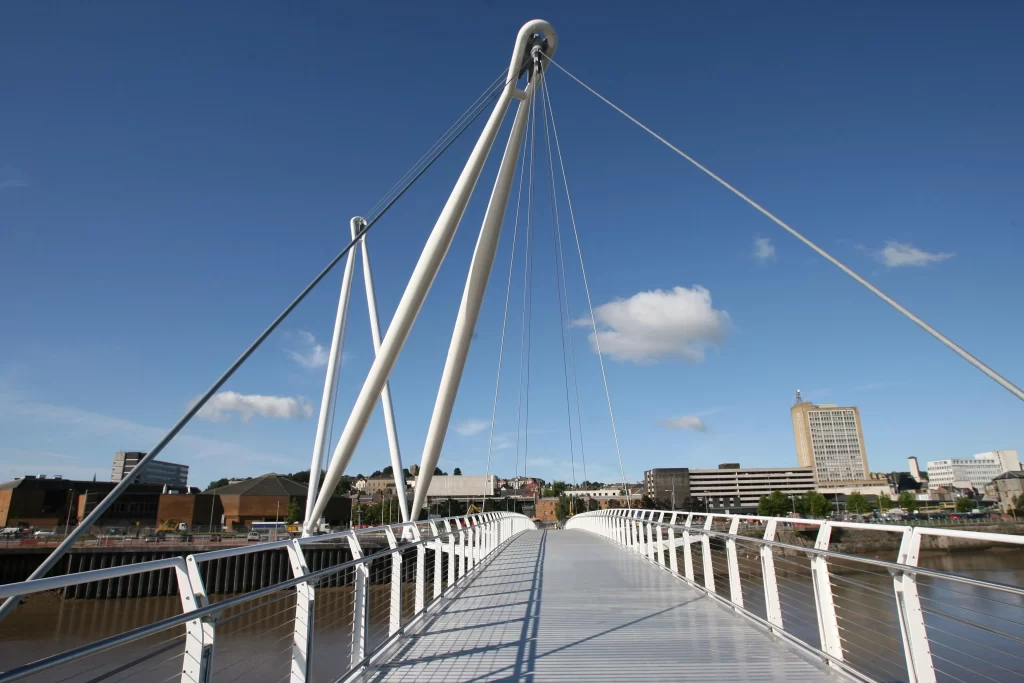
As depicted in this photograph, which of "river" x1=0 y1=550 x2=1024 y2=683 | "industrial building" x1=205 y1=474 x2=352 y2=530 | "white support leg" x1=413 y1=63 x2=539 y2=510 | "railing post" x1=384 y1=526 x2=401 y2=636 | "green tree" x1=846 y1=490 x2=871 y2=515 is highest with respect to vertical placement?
"white support leg" x1=413 y1=63 x2=539 y2=510

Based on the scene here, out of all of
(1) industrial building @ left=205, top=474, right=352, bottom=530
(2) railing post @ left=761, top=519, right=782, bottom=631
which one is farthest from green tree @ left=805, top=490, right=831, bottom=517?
(2) railing post @ left=761, top=519, right=782, bottom=631

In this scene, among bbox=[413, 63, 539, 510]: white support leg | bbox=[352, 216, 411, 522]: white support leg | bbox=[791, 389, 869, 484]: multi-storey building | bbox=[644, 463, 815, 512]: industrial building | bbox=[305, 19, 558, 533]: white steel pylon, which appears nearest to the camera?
bbox=[305, 19, 558, 533]: white steel pylon

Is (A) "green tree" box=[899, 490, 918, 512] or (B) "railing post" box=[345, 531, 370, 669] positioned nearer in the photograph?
(B) "railing post" box=[345, 531, 370, 669]

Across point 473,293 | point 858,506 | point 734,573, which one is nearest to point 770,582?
point 734,573

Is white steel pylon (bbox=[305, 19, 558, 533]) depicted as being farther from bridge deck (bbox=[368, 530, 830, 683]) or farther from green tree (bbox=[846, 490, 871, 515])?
green tree (bbox=[846, 490, 871, 515])

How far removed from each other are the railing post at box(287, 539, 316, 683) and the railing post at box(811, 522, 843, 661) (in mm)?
3485

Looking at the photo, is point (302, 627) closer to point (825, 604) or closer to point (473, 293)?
point (825, 604)

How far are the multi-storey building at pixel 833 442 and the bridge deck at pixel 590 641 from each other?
169 metres

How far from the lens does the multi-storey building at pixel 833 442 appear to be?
15975 centimetres

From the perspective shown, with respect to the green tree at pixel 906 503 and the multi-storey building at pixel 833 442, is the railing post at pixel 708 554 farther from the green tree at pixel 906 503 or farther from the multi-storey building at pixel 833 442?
the multi-storey building at pixel 833 442

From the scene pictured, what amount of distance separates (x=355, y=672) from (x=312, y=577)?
3.60 feet

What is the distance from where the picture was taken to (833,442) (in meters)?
162

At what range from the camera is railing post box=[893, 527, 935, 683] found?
3.55 metres

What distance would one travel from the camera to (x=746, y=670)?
4.64 m
